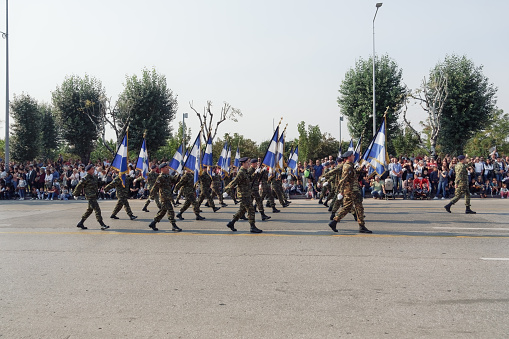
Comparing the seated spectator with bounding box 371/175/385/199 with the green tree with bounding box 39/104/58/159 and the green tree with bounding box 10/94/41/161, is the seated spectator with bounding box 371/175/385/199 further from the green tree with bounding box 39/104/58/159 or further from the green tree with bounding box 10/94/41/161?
the green tree with bounding box 39/104/58/159

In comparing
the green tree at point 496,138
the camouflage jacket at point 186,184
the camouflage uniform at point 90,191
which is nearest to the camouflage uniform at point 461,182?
the camouflage jacket at point 186,184

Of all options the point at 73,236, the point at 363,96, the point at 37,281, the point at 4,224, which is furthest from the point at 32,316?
the point at 363,96

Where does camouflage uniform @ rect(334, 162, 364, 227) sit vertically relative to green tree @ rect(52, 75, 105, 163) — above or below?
below

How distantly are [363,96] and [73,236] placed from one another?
28.2 metres

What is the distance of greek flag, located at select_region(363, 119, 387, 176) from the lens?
13102mm

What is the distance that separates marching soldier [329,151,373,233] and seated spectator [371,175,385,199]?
10.8 metres

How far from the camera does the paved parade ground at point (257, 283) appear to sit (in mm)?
4449

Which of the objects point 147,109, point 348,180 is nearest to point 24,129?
point 147,109

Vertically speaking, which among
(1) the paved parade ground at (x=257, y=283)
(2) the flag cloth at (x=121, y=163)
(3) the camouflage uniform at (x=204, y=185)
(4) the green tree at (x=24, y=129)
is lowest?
(1) the paved parade ground at (x=257, y=283)

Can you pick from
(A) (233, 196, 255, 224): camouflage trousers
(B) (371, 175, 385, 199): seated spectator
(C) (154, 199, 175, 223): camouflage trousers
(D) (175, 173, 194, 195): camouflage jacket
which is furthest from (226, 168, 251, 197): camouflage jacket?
(B) (371, 175, 385, 199): seated spectator

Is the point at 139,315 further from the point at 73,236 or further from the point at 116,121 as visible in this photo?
the point at 116,121

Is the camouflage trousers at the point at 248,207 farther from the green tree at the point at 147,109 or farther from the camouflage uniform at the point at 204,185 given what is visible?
the green tree at the point at 147,109

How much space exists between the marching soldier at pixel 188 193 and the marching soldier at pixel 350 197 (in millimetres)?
4679

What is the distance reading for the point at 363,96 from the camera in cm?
3453
